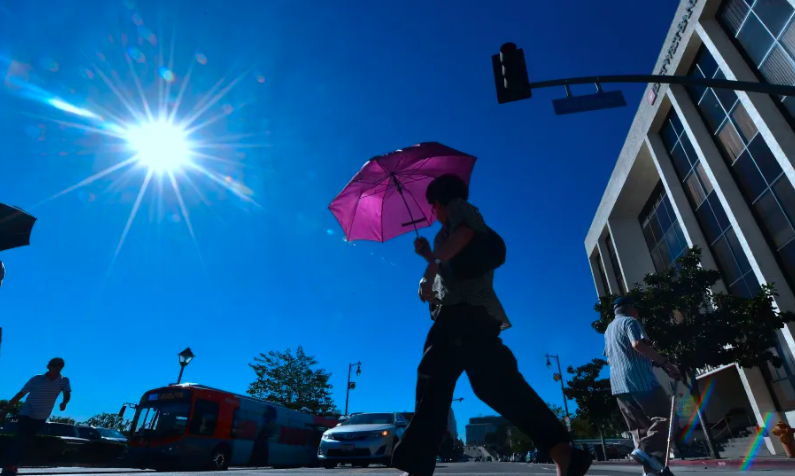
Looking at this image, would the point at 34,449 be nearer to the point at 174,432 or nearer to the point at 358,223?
the point at 174,432

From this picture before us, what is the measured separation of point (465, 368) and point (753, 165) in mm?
20961

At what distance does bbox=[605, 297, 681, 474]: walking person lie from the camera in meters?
3.47

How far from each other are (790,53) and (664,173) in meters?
8.96

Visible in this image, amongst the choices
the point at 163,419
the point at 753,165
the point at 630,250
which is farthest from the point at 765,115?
the point at 163,419

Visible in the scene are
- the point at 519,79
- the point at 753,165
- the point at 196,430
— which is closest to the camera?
the point at 519,79

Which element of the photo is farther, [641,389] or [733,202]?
[733,202]

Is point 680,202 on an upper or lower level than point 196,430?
upper

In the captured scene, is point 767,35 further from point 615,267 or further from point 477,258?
point 615,267

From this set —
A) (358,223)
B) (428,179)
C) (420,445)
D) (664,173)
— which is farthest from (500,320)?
(664,173)

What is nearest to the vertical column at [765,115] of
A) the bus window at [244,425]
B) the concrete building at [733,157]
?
the concrete building at [733,157]

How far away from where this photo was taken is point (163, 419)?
1271 centimetres

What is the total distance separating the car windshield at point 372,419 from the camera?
10.8 metres

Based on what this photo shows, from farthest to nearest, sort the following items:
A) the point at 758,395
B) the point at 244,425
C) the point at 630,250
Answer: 1. the point at 630,250
2. the point at 758,395
3. the point at 244,425

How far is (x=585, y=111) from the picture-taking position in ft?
23.1
